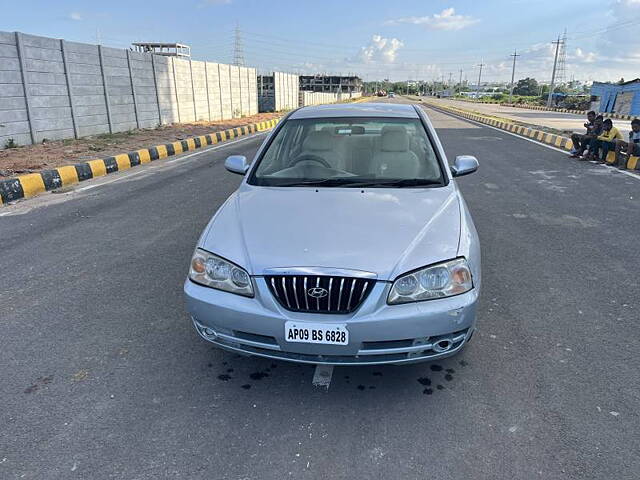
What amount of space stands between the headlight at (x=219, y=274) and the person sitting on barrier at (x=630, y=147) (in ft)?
34.6

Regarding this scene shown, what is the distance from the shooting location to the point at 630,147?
32.9ft

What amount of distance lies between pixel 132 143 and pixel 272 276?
12.7 m

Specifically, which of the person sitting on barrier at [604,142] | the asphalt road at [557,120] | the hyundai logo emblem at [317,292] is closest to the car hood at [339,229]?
the hyundai logo emblem at [317,292]

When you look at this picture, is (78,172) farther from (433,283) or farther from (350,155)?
(433,283)

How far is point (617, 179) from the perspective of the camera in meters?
8.94

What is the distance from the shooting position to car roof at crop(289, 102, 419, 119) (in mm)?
3943

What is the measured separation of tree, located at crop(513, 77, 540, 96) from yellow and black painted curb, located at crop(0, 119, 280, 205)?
424ft

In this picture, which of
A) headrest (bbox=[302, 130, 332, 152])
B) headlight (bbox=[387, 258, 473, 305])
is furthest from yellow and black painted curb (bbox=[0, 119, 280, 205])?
headlight (bbox=[387, 258, 473, 305])

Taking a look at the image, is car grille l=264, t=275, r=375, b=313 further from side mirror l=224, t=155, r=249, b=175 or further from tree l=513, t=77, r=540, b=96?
tree l=513, t=77, r=540, b=96

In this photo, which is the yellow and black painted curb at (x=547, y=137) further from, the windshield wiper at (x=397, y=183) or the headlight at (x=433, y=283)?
the headlight at (x=433, y=283)

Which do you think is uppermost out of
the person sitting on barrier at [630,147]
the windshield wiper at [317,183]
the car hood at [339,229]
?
the windshield wiper at [317,183]

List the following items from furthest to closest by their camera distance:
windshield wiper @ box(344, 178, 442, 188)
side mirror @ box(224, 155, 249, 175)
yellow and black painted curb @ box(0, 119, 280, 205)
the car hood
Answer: yellow and black painted curb @ box(0, 119, 280, 205) < side mirror @ box(224, 155, 249, 175) < windshield wiper @ box(344, 178, 442, 188) < the car hood

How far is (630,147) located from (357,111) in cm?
887

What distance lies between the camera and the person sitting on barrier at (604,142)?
35.4 feet
